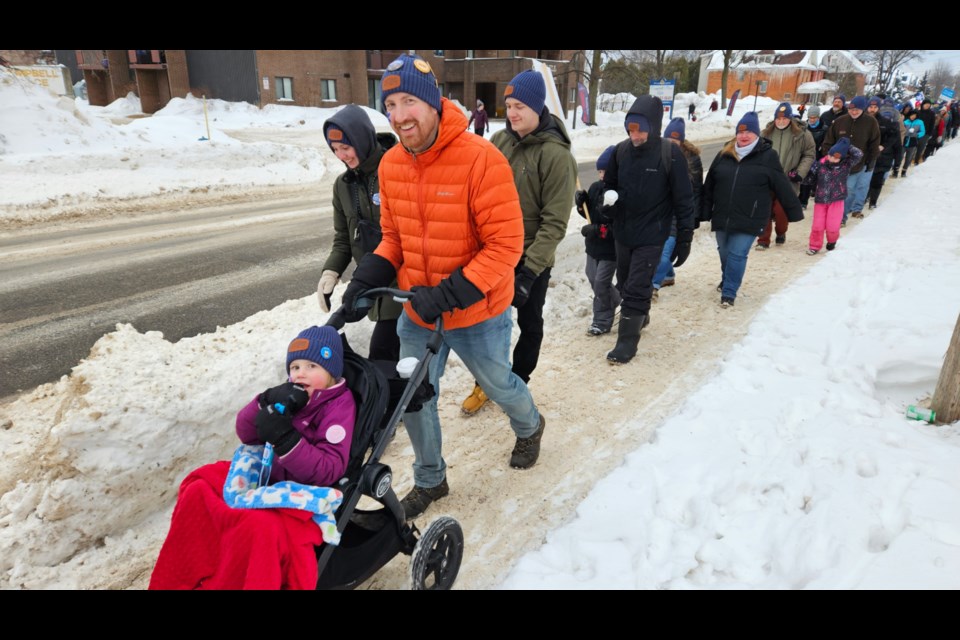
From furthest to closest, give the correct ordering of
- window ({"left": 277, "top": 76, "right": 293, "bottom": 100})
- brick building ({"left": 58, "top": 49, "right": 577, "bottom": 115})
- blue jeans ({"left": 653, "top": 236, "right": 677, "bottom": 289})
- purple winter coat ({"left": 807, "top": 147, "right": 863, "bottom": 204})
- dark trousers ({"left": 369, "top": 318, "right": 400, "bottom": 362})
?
window ({"left": 277, "top": 76, "right": 293, "bottom": 100})
brick building ({"left": 58, "top": 49, "right": 577, "bottom": 115})
purple winter coat ({"left": 807, "top": 147, "right": 863, "bottom": 204})
blue jeans ({"left": 653, "top": 236, "right": 677, "bottom": 289})
dark trousers ({"left": 369, "top": 318, "right": 400, "bottom": 362})

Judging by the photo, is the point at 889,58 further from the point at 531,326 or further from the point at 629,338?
the point at 531,326

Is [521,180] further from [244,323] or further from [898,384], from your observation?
[898,384]

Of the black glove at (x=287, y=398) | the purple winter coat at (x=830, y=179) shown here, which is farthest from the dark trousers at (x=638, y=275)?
the purple winter coat at (x=830, y=179)

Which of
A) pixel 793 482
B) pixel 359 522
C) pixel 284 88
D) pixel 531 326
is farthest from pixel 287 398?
pixel 284 88

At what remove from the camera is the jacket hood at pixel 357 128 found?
3.33 metres

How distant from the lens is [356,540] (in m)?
2.49

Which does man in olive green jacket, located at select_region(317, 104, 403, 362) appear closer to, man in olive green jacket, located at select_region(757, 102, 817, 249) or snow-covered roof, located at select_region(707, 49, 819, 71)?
man in olive green jacket, located at select_region(757, 102, 817, 249)

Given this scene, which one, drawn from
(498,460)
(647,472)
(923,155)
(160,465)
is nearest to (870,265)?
(647,472)

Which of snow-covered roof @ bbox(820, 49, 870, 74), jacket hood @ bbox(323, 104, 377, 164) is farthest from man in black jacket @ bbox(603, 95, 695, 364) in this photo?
snow-covered roof @ bbox(820, 49, 870, 74)

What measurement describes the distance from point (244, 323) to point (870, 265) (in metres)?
7.64

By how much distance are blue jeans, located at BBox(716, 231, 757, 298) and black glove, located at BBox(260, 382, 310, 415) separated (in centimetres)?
571

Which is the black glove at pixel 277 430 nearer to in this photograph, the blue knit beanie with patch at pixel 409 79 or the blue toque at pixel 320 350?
the blue toque at pixel 320 350

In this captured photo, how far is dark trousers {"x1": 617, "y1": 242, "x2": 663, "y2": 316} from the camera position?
17.2 ft

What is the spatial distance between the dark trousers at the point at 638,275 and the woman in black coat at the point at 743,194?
1786 millimetres
